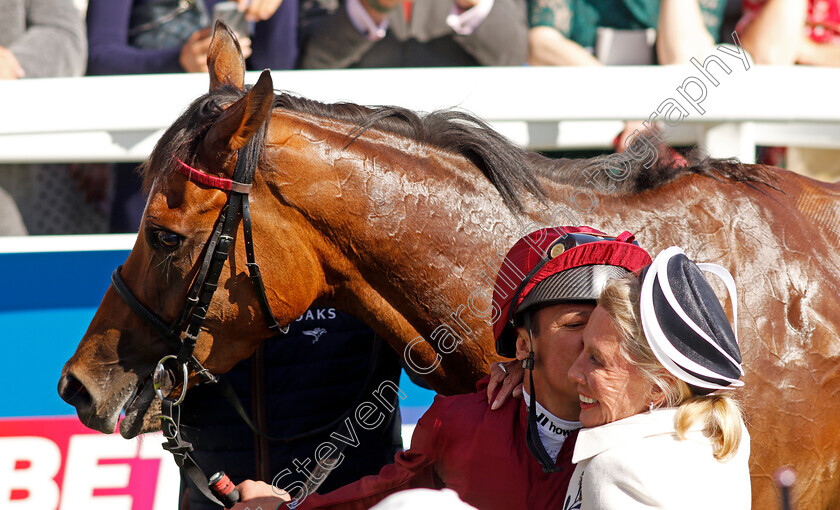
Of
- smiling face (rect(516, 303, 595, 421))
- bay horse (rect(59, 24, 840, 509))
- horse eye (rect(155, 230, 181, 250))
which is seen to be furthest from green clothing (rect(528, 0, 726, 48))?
smiling face (rect(516, 303, 595, 421))

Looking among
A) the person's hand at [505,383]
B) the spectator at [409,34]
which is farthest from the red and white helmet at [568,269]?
the spectator at [409,34]

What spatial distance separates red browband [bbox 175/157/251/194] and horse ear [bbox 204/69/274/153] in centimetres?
8

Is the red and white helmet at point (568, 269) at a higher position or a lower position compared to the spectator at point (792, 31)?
lower

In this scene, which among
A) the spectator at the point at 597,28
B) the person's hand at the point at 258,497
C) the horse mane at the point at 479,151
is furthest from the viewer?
the spectator at the point at 597,28

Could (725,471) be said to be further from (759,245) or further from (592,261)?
(759,245)

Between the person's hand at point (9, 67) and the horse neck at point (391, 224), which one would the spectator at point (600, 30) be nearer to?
the horse neck at point (391, 224)

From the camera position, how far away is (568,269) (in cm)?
155

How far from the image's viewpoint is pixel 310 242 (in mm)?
2066

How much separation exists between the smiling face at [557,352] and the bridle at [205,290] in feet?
2.70

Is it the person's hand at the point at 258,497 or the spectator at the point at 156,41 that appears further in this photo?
the spectator at the point at 156,41

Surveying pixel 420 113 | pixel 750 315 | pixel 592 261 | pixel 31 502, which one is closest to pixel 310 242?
pixel 420 113

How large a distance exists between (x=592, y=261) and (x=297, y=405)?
129 cm

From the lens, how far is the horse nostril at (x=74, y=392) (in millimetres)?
2184

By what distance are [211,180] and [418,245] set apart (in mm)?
586
